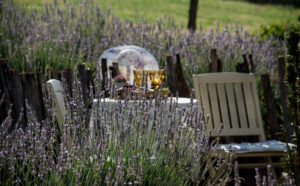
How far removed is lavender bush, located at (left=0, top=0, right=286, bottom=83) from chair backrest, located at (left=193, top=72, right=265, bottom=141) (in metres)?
0.75

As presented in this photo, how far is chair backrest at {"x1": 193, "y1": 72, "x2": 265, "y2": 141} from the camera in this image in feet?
15.4

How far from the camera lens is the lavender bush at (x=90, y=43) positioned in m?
5.67

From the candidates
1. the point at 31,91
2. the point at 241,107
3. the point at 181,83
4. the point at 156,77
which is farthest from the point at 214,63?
the point at 31,91

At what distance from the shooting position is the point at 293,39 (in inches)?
119

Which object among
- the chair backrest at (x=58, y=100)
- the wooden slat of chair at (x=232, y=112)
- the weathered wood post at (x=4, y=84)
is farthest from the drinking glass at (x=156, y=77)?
the weathered wood post at (x=4, y=84)

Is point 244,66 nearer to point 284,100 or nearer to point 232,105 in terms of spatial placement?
point 284,100

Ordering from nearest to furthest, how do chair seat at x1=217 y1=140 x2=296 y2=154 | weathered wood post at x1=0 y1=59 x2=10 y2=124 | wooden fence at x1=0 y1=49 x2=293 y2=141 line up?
chair seat at x1=217 y1=140 x2=296 y2=154
wooden fence at x1=0 y1=49 x2=293 y2=141
weathered wood post at x1=0 y1=59 x2=10 y2=124

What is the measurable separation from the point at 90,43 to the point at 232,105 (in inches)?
84.3

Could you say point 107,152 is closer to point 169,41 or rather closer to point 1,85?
point 1,85

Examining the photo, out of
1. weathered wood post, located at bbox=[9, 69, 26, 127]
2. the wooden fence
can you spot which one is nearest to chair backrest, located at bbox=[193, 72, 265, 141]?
the wooden fence

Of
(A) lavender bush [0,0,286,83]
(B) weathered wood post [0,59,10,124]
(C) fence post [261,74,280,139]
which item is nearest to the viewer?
(B) weathered wood post [0,59,10,124]

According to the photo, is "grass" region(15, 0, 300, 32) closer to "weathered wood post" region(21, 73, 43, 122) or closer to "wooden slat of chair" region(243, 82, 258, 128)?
"wooden slat of chair" region(243, 82, 258, 128)

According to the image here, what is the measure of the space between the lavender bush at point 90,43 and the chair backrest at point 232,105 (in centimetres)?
75

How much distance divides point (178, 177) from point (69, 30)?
14.7 feet
